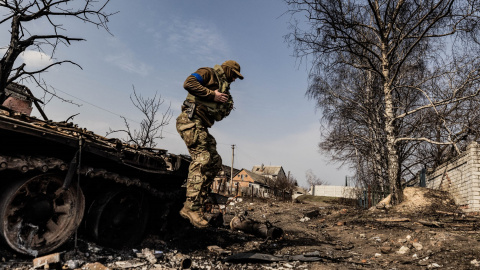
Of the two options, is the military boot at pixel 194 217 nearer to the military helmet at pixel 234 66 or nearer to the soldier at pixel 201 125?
the soldier at pixel 201 125

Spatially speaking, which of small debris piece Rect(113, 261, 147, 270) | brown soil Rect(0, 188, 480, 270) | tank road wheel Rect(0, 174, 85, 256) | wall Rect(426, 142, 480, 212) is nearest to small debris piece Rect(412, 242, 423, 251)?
brown soil Rect(0, 188, 480, 270)

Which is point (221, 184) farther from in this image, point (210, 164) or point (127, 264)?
point (127, 264)

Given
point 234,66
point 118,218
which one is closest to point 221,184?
point 118,218

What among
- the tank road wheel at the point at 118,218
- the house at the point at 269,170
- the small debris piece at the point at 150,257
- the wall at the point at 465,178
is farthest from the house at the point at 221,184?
the house at the point at 269,170

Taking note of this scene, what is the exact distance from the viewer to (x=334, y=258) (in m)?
4.34

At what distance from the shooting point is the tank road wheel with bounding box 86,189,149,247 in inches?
160

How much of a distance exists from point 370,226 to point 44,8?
10.8m

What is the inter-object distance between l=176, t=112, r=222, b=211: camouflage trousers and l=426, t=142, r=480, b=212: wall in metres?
8.68

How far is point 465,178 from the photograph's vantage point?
966cm

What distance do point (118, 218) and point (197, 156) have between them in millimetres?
1398

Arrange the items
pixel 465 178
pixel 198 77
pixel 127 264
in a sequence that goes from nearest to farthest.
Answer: pixel 127 264 → pixel 198 77 → pixel 465 178

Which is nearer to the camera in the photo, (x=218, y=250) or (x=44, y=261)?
(x=44, y=261)

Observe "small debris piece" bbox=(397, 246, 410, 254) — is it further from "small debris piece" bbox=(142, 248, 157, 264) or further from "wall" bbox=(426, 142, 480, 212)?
"wall" bbox=(426, 142, 480, 212)

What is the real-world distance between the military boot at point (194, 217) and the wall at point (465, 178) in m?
8.90
